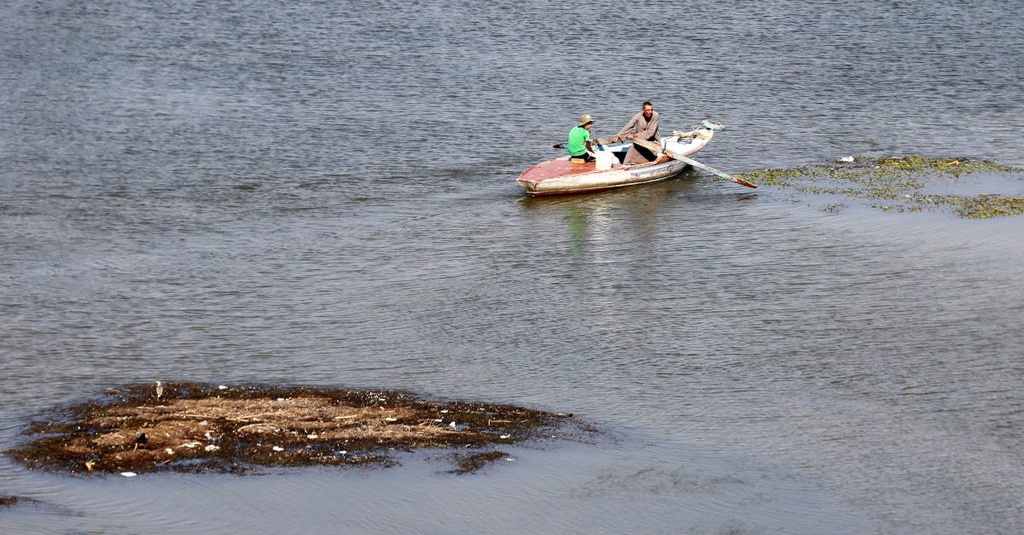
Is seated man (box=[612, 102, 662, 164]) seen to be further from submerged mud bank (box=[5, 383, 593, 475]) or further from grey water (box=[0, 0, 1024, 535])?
submerged mud bank (box=[5, 383, 593, 475])

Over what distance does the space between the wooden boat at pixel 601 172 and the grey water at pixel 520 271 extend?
16.5 inches

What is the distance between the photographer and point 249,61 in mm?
41812

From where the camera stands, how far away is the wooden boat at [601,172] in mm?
28625

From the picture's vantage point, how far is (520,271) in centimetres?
2398

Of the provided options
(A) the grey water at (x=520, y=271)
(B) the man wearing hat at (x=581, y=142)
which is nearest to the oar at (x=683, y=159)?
(A) the grey water at (x=520, y=271)

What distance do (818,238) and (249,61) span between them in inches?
898

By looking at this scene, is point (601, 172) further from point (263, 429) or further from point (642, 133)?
point (263, 429)

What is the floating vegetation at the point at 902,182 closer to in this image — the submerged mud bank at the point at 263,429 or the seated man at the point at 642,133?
the seated man at the point at 642,133

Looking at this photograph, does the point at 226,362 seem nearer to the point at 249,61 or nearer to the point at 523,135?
the point at 523,135

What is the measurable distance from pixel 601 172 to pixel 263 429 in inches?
592

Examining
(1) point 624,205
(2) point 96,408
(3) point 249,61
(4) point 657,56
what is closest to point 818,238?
(1) point 624,205

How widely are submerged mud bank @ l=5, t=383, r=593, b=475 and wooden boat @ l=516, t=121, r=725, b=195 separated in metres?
11.8

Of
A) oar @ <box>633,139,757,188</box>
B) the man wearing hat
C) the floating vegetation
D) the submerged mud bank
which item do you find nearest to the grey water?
the submerged mud bank

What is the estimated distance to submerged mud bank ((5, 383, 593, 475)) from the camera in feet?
49.4
